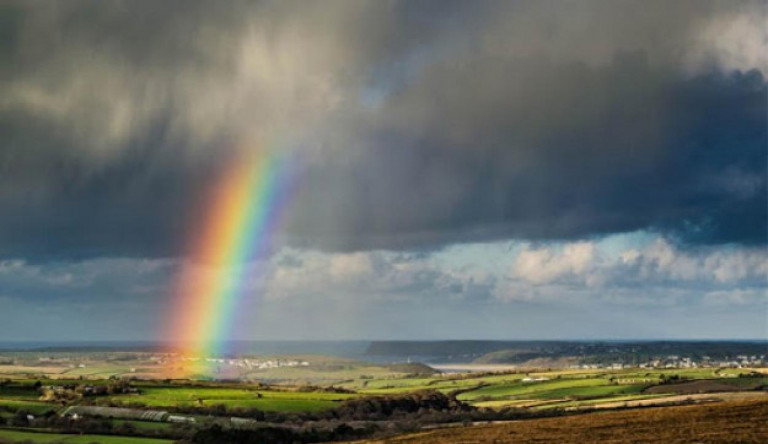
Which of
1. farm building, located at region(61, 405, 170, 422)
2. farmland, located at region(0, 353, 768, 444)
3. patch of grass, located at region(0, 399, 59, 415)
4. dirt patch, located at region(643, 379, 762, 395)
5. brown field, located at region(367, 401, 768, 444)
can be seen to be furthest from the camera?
dirt patch, located at region(643, 379, 762, 395)

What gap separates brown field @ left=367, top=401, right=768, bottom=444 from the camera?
49.1m

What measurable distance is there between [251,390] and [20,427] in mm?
49103

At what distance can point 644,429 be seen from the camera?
5491cm

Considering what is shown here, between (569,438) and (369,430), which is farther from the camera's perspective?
(369,430)

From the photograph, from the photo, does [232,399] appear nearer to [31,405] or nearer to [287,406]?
[287,406]

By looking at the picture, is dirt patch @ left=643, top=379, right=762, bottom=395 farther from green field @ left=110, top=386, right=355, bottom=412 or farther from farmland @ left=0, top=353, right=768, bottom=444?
green field @ left=110, top=386, right=355, bottom=412

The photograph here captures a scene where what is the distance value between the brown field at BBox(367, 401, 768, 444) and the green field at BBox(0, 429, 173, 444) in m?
23.0

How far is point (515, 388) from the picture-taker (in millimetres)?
154250

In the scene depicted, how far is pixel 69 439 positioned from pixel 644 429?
5004 cm

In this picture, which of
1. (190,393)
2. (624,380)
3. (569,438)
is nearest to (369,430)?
→ (569,438)

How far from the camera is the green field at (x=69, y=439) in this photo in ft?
238

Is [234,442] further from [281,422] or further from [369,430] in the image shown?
[281,422]

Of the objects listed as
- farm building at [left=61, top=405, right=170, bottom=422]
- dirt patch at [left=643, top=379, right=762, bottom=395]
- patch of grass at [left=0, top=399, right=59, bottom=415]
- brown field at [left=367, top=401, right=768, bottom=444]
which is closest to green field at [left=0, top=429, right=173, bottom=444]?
farm building at [left=61, top=405, right=170, bottom=422]

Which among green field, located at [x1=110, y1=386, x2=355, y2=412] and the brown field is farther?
green field, located at [x1=110, y1=386, x2=355, y2=412]
